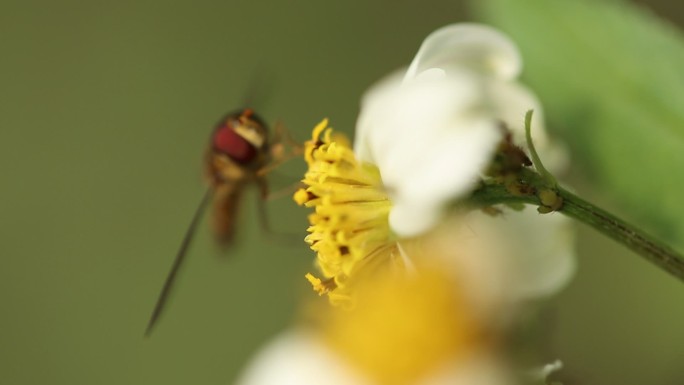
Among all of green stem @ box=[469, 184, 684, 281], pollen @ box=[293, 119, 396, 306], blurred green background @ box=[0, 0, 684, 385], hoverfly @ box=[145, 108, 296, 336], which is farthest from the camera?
blurred green background @ box=[0, 0, 684, 385]

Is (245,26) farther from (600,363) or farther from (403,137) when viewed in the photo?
(403,137)

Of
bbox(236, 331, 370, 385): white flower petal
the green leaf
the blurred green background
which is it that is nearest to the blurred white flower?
bbox(236, 331, 370, 385): white flower petal

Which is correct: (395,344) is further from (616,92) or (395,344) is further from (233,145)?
(616,92)

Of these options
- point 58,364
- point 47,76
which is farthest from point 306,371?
point 47,76

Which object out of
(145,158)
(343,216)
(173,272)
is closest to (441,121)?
(343,216)

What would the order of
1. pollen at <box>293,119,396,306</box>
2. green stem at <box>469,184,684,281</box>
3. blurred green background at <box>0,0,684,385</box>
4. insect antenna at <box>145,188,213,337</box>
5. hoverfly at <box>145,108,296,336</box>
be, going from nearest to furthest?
1. green stem at <box>469,184,684,281</box>
2. pollen at <box>293,119,396,306</box>
3. insect antenna at <box>145,188,213,337</box>
4. hoverfly at <box>145,108,296,336</box>
5. blurred green background at <box>0,0,684,385</box>

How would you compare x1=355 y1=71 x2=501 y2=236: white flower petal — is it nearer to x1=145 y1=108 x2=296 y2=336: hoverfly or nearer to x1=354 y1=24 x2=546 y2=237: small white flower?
x1=354 y1=24 x2=546 y2=237: small white flower

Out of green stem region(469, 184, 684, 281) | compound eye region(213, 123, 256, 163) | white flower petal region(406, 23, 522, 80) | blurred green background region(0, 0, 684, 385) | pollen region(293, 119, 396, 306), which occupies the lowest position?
green stem region(469, 184, 684, 281)

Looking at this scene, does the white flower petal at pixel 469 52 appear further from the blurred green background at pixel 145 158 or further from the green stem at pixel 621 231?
the blurred green background at pixel 145 158
